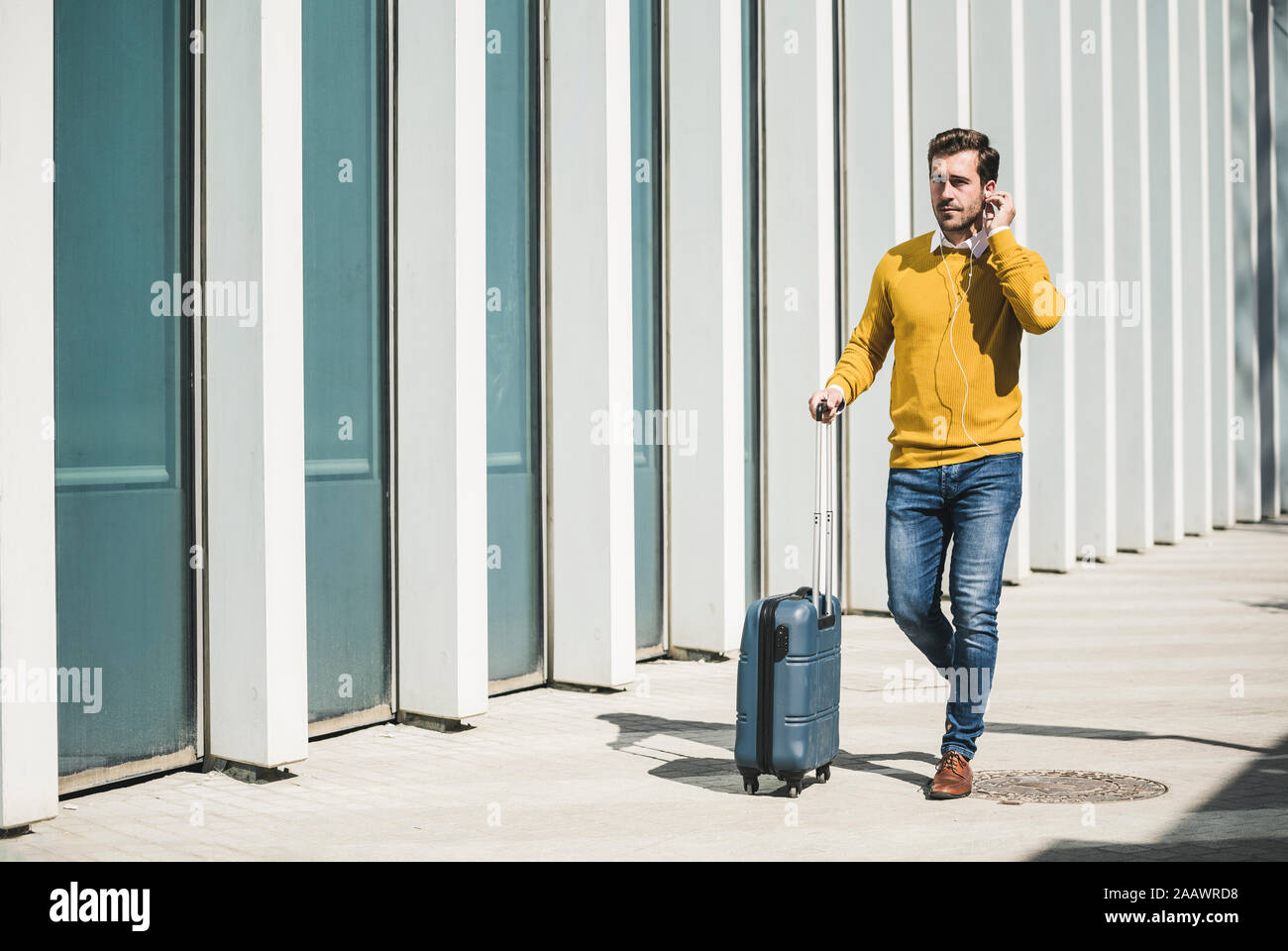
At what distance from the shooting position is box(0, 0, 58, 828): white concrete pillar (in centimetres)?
573

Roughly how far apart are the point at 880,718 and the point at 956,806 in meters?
2.11

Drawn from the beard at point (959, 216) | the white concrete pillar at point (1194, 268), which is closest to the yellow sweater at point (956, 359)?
the beard at point (959, 216)

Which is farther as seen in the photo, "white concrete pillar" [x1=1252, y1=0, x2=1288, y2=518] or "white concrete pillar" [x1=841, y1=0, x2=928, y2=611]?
"white concrete pillar" [x1=1252, y1=0, x2=1288, y2=518]

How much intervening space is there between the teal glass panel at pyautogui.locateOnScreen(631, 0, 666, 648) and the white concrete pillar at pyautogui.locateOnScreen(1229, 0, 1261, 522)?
49.7 feet

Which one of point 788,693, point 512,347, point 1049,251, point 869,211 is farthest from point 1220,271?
point 788,693

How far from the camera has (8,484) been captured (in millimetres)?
5754

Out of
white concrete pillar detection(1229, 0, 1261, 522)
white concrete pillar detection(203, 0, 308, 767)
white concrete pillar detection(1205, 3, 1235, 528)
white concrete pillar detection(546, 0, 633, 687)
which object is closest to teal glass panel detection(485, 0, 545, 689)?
white concrete pillar detection(546, 0, 633, 687)

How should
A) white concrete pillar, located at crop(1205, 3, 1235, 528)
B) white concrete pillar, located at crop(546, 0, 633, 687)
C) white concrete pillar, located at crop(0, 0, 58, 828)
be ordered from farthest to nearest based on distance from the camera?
white concrete pillar, located at crop(1205, 3, 1235, 528) → white concrete pillar, located at crop(546, 0, 633, 687) → white concrete pillar, located at crop(0, 0, 58, 828)

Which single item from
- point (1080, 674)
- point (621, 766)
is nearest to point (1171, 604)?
point (1080, 674)

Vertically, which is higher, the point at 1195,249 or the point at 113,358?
the point at 1195,249

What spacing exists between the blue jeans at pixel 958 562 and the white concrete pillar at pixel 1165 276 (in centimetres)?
1445

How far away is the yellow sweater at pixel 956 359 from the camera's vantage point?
609 centimetres

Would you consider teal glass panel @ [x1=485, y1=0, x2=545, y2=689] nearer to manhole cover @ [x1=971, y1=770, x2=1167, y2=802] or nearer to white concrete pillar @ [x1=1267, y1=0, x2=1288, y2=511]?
manhole cover @ [x1=971, y1=770, x2=1167, y2=802]

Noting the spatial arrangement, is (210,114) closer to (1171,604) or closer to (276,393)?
(276,393)
